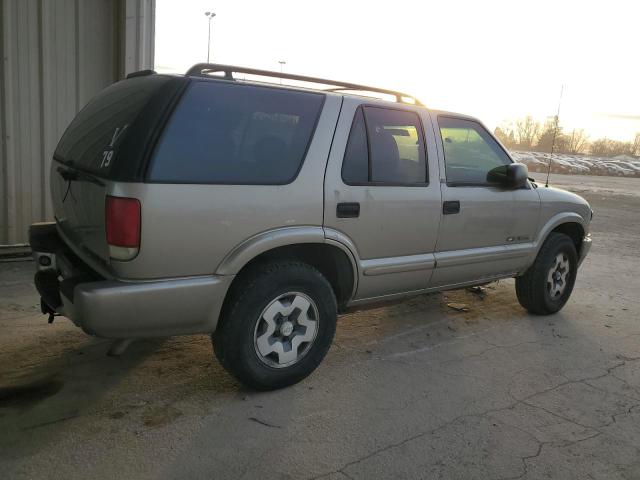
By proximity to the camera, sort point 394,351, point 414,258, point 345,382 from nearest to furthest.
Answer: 1. point 345,382
2. point 414,258
3. point 394,351

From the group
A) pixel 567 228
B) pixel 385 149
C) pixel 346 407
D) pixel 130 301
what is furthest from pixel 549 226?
pixel 130 301

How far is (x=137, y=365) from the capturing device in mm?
3762

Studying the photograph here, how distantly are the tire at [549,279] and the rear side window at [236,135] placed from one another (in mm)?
2825

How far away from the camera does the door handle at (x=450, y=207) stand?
4105 millimetres

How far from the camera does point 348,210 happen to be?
3551 millimetres

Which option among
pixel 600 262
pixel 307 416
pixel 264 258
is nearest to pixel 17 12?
pixel 264 258

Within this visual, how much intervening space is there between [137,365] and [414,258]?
6.72 ft

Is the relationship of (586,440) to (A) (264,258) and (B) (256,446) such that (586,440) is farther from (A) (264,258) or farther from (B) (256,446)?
(A) (264,258)

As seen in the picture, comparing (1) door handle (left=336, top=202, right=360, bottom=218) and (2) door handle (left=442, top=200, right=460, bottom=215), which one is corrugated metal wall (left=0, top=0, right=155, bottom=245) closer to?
(1) door handle (left=336, top=202, right=360, bottom=218)

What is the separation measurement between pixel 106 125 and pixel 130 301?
109 centimetres

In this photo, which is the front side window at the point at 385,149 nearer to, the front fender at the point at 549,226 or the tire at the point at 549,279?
the front fender at the point at 549,226

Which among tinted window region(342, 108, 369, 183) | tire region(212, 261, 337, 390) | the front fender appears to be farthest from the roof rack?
the front fender

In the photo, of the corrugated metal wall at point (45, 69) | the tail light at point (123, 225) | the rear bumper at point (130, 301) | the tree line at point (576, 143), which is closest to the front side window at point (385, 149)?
the rear bumper at point (130, 301)

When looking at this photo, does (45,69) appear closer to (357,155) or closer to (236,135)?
(236,135)
